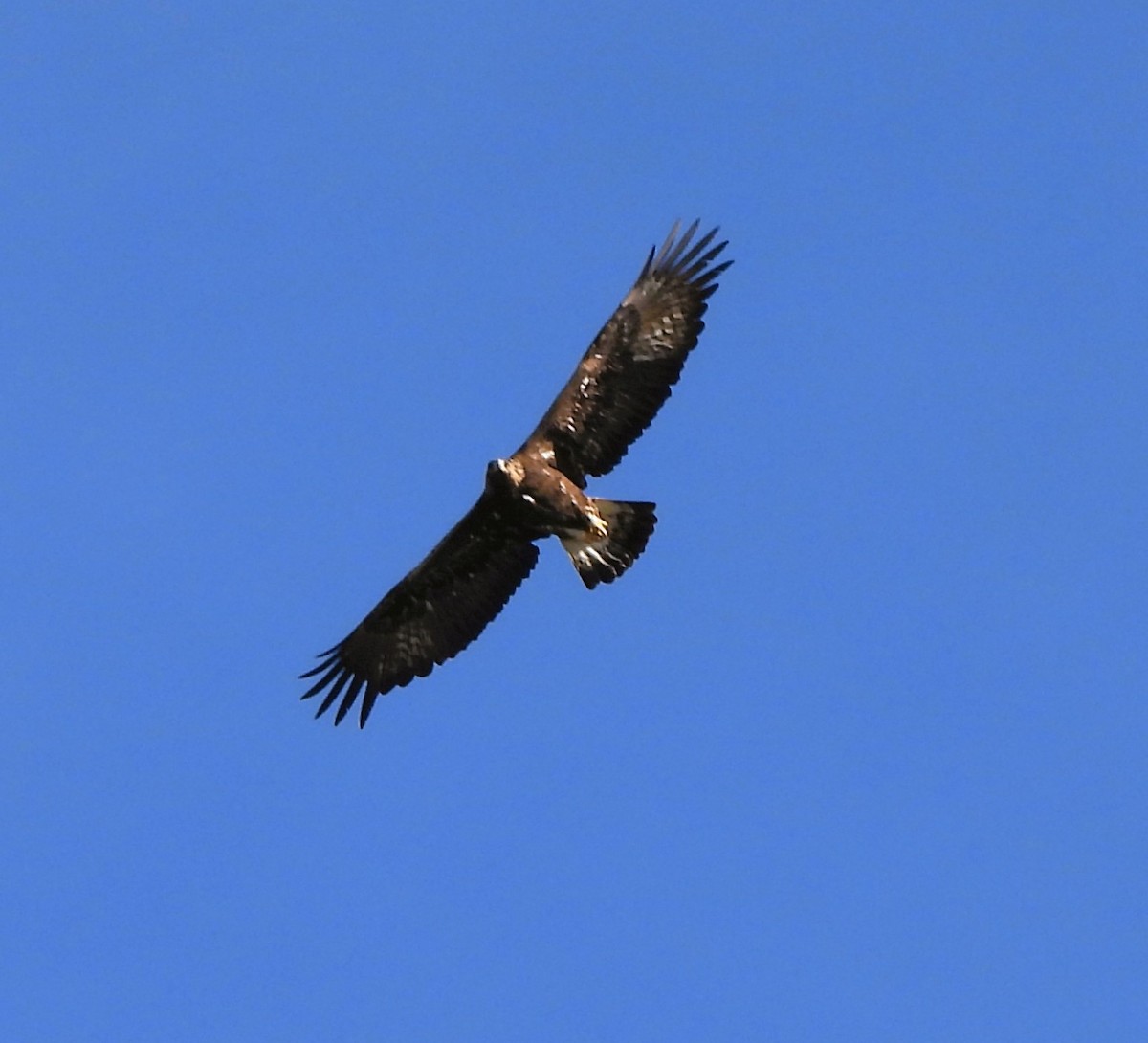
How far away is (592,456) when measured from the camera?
698 inches

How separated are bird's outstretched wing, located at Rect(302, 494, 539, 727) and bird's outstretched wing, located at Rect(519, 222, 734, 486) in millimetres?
868

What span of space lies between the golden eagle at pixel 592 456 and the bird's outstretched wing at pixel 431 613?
0.02 m

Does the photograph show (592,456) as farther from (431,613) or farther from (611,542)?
(431,613)

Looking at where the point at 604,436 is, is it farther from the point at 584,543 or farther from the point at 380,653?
the point at 380,653

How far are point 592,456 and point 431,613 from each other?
1.99 m

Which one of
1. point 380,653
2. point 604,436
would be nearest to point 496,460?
point 604,436

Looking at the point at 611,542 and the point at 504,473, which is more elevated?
the point at 611,542

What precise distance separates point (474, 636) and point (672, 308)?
121 inches

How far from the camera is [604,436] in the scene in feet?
58.2

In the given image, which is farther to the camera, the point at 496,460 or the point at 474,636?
the point at 474,636

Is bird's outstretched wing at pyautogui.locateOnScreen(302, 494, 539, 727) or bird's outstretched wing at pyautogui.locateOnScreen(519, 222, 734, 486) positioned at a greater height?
bird's outstretched wing at pyautogui.locateOnScreen(519, 222, 734, 486)

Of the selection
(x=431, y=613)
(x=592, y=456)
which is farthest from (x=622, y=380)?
(x=431, y=613)

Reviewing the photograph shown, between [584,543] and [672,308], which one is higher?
[672,308]

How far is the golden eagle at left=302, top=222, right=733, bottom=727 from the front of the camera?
57.6 feet
